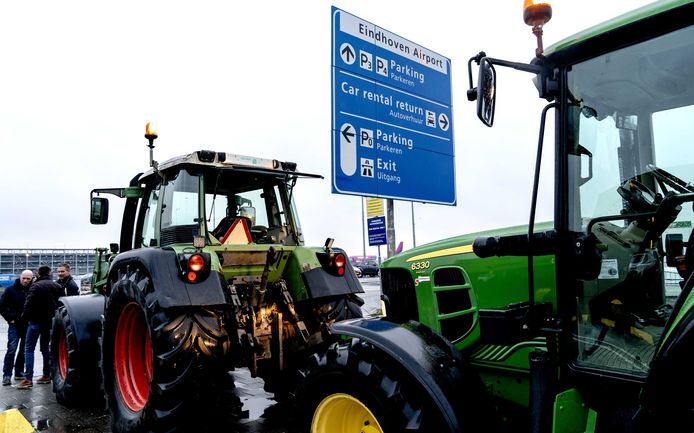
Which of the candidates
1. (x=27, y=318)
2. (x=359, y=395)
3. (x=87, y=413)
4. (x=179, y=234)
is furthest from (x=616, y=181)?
(x=27, y=318)

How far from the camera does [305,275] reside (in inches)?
205

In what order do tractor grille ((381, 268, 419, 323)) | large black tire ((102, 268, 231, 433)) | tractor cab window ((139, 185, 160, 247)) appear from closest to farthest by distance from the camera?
1. tractor grille ((381, 268, 419, 323))
2. large black tire ((102, 268, 231, 433))
3. tractor cab window ((139, 185, 160, 247))

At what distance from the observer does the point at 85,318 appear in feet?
19.3

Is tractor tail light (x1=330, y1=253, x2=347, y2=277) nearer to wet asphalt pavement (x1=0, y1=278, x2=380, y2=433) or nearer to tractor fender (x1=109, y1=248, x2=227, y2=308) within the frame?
tractor fender (x1=109, y1=248, x2=227, y2=308)

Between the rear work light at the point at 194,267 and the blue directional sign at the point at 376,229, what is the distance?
23.3 feet

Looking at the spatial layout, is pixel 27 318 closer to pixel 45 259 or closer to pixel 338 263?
pixel 338 263

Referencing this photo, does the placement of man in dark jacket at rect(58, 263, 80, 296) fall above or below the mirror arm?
below

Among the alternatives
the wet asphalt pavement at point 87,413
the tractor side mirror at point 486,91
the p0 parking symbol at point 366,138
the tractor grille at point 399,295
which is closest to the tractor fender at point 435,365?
the tractor grille at point 399,295

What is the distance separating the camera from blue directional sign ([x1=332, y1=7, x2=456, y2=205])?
6379mm

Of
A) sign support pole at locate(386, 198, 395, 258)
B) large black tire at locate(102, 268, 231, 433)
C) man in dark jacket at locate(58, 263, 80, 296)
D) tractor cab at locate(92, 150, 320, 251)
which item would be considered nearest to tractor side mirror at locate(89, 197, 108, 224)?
tractor cab at locate(92, 150, 320, 251)

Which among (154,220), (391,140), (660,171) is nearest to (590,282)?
(660,171)

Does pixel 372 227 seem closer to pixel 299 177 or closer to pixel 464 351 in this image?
pixel 299 177

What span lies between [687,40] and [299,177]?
438 cm

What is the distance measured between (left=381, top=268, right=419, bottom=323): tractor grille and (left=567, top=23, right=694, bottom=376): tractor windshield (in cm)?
134
